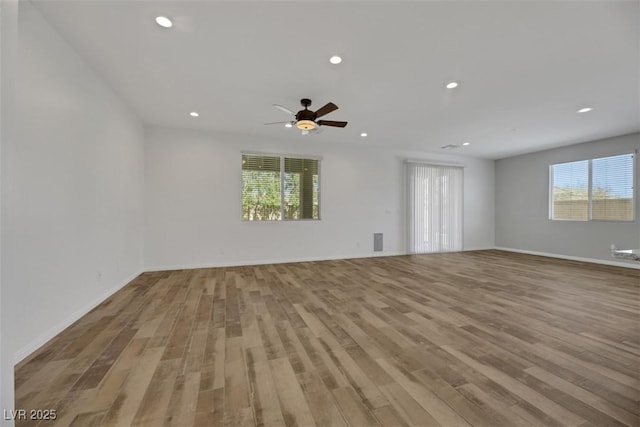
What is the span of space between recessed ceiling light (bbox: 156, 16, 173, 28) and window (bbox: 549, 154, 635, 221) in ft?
28.0

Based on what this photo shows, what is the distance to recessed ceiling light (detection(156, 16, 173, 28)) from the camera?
7.04ft

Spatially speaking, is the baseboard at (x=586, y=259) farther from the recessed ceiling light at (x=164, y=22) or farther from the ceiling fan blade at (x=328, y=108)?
the recessed ceiling light at (x=164, y=22)

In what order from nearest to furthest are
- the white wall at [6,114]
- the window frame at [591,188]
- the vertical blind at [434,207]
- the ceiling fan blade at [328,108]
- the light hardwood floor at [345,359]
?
1. the white wall at [6,114]
2. the light hardwood floor at [345,359]
3. the ceiling fan blade at [328,108]
4. the window frame at [591,188]
5. the vertical blind at [434,207]

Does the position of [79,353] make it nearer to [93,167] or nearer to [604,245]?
[93,167]

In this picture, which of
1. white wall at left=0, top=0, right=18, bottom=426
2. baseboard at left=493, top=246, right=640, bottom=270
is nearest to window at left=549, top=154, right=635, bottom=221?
baseboard at left=493, top=246, right=640, bottom=270

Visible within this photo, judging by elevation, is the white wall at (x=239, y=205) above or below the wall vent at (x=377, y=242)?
above

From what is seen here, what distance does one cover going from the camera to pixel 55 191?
7.57ft

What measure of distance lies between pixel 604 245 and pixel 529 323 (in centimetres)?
531

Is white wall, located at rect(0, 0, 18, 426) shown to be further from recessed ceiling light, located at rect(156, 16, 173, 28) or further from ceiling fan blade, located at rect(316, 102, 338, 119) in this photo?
ceiling fan blade, located at rect(316, 102, 338, 119)

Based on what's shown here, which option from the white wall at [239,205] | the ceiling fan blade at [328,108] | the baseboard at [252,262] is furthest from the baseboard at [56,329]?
the ceiling fan blade at [328,108]

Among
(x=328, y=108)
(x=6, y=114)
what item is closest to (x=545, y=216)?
(x=328, y=108)

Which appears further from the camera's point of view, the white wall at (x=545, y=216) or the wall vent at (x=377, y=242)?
the wall vent at (x=377, y=242)

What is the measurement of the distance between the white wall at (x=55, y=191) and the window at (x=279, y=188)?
2351mm

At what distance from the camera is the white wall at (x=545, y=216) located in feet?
17.7
